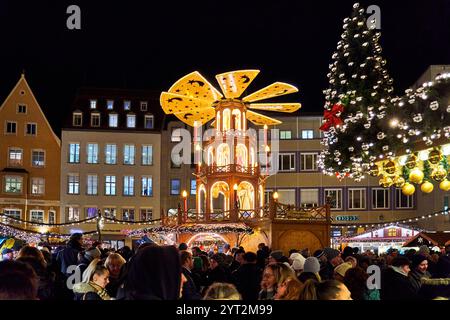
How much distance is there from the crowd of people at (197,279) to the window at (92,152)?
4179 centimetres

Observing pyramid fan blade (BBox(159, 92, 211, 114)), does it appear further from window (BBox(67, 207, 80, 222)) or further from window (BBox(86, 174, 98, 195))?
window (BBox(67, 207, 80, 222))

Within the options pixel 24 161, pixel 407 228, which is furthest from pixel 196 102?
pixel 24 161

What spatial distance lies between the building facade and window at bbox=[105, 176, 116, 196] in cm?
375

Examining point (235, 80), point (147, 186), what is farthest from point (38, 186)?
point (235, 80)

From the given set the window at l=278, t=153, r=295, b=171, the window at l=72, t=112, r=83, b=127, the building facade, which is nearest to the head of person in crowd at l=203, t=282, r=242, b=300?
the window at l=278, t=153, r=295, b=171

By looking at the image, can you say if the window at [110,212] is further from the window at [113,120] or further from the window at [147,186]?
the window at [113,120]

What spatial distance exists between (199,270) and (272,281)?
4825mm

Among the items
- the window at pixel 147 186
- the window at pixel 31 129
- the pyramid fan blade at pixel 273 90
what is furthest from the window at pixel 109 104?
the pyramid fan blade at pixel 273 90

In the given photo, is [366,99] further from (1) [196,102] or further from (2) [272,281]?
(1) [196,102]

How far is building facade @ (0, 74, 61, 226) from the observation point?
52688mm

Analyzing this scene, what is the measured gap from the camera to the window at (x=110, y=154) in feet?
182

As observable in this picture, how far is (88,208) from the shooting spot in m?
54.7

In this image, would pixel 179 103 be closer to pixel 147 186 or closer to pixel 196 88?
pixel 196 88

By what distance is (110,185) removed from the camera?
182 feet
